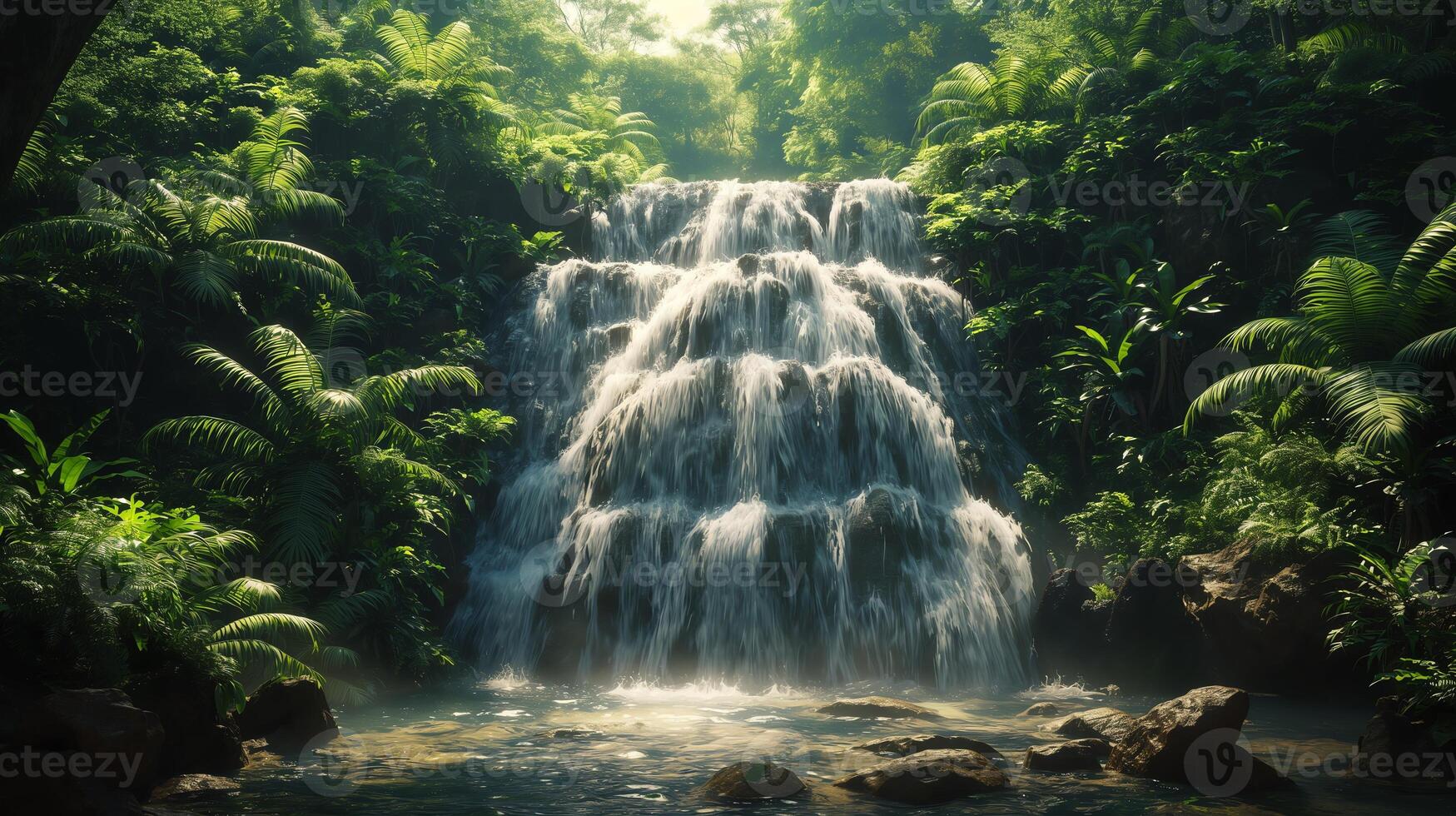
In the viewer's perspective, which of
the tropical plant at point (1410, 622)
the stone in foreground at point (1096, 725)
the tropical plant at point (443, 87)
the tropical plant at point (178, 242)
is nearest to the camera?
the tropical plant at point (1410, 622)

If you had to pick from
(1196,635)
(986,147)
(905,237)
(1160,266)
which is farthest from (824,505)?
(986,147)

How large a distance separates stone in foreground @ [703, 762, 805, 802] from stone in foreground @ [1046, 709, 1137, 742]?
3.21 meters

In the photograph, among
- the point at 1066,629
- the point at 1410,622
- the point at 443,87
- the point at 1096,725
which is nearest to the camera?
the point at 1410,622

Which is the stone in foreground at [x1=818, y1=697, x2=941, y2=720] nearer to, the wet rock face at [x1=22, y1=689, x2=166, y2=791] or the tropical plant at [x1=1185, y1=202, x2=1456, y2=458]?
the tropical plant at [x1=1185, y1=202, x2=1456, y2=458]

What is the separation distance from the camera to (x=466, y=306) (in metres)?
17.2

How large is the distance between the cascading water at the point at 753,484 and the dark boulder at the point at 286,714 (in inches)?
158

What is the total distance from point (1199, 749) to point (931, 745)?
2096mm

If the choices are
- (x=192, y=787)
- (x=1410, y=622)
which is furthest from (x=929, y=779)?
(x=192, y=787)

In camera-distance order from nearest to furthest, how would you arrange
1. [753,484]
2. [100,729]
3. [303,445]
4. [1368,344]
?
[100,729] < [1368,344] < [303,445] < [753,484]

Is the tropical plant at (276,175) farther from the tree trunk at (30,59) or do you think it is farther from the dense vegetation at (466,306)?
the tree trunk at (30,59)

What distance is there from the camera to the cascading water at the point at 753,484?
12.0 metres

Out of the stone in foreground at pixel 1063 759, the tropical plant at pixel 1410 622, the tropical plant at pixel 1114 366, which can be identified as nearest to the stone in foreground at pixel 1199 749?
the stone in foreground at pixel 1063 759

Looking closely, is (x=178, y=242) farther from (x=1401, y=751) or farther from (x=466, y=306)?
(x=1401, y=751)

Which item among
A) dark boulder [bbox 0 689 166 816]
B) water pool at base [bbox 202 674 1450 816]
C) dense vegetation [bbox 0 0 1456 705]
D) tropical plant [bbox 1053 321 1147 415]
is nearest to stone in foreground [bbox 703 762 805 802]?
water pool at base [bbox 202 674 1450 816]
